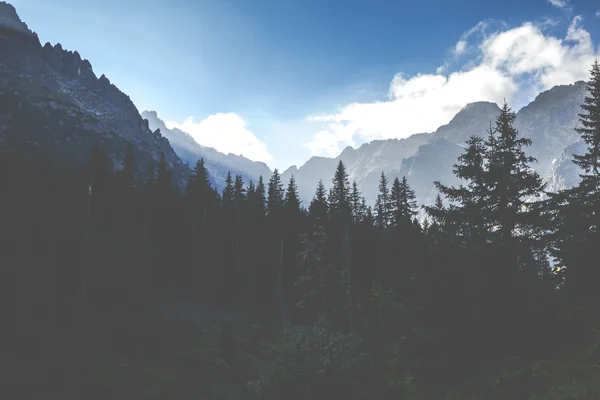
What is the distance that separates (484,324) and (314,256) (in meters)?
21.8

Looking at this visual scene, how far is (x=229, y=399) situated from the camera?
9.10 metres

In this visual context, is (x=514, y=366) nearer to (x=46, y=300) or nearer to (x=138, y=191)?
(x=46, y=300)

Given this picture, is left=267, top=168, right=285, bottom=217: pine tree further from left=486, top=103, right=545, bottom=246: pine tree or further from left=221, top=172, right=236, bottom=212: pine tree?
left=486, top=103, right=545, bottom=246: pine tree

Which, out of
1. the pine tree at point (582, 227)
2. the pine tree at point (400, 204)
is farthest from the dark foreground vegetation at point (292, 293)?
the pine tree at point (400, 204)

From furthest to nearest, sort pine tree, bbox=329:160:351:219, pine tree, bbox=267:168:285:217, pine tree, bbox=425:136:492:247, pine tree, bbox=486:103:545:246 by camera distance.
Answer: pine tree, bbox=329:160:351:219
pine tree, bbox=267:168:285:217
pine tree, bbox=425:136:492:247
pine tree, bbox=486:103:545:246

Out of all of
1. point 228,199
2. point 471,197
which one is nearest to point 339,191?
point 228,199

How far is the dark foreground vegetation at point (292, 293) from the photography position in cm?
1040

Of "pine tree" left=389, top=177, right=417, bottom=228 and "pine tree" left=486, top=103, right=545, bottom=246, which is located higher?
"pine tree" left=389, top=177, right=417, bottom=228

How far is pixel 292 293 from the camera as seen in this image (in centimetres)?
5056

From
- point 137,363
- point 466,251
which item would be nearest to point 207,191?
point 137,363

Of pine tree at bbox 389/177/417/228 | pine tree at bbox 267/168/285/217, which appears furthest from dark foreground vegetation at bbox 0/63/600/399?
pine tree at bbox 389/177/417/228

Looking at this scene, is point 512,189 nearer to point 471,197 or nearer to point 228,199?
point 471,197

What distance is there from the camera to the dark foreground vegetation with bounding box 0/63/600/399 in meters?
10.4

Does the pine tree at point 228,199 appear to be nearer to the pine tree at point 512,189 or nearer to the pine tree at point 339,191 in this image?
the pine tree at point 339,191
